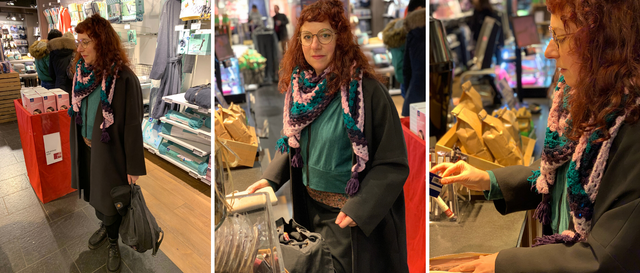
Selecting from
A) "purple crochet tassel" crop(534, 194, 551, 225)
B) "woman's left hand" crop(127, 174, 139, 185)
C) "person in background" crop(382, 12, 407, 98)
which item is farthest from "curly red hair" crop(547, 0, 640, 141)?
"woman's left hand" crop(127, 174, 139, 185)

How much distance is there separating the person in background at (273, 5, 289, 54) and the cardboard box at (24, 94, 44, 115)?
1.00m

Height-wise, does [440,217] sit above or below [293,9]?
below

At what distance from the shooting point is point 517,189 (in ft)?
3.58

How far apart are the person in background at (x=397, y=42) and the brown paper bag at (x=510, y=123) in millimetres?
885

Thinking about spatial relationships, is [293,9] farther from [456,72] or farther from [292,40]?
[456,72]

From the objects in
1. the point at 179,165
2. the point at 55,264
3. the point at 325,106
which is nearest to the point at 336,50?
the point at 325,106

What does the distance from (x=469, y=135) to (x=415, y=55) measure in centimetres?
70

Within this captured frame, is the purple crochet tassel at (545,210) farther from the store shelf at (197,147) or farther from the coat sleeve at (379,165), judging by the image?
the store shelf at (197,147)

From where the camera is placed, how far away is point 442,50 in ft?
5.04

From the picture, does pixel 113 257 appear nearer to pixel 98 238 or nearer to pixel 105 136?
pixel 98 238

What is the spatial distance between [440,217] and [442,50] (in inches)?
27.1

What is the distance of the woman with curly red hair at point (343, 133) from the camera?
3.46ft

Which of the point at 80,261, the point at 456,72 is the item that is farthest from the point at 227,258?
the point at 456,72

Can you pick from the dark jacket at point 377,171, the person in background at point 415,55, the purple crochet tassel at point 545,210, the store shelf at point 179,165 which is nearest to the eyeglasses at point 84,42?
the store shelf at point 179,165
